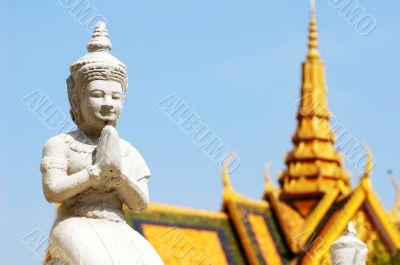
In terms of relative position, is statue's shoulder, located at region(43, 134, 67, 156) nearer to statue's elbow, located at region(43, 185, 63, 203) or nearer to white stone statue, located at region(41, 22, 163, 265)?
white stone statue, located at region(41, 22, 163, 265)

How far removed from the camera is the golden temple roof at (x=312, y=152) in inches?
1282

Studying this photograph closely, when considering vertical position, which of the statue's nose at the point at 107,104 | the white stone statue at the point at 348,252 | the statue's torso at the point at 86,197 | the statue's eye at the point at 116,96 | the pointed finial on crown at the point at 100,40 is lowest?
the white stone statue at the point at 348,252

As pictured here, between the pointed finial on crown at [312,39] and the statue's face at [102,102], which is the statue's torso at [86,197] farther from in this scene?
the pointed finial on crown at [312,39]

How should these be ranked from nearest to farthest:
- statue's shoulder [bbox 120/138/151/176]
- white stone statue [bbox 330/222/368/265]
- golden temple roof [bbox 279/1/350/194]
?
statue's shoulder [bbox 120/138/151/176] < white stone statue [bbox 330/222/368/265] < golden temple roof [bbox 279/1/350/194]

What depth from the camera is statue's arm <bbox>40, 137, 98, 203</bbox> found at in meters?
6.02

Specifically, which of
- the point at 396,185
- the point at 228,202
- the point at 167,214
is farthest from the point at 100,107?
the point at 396,185

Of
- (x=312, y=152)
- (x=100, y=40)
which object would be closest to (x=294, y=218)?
(x=312, y=152)

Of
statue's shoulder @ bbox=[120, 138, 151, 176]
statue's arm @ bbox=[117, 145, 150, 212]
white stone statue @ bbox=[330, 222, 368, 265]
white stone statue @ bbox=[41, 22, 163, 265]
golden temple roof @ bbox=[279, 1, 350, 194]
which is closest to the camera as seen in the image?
white stone statue @ bbox=[41, 22, 163, 265]

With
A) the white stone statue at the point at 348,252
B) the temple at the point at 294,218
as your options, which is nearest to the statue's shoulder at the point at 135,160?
the white stone statue at the point at 348,252

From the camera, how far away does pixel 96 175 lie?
6.00 meters

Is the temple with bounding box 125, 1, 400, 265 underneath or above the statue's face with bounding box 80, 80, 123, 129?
underneath

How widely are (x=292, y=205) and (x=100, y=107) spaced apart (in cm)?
2607

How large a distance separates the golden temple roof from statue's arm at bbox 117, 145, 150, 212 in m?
25.9

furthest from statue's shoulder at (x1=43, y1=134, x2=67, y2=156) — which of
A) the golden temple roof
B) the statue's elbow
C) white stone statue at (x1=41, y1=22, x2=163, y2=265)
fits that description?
the golden temple roof
